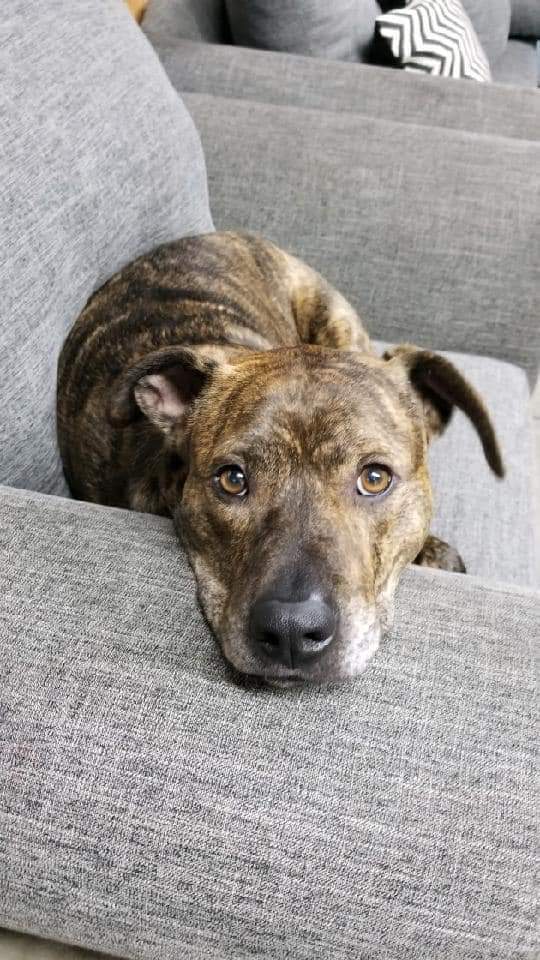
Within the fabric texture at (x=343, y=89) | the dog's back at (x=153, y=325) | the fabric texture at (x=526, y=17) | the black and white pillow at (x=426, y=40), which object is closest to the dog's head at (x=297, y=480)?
the dog's back at (x=153, y=325)

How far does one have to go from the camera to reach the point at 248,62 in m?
2.90

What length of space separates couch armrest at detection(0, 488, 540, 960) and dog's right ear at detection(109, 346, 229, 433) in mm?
563

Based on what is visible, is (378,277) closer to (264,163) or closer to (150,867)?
(264,163)

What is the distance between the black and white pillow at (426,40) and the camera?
3193mm

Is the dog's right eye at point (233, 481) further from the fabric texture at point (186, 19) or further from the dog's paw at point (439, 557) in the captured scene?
the fabric texture at point (186, 19)

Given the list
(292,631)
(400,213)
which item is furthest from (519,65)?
(292,631)

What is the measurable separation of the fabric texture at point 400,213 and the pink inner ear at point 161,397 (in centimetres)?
99

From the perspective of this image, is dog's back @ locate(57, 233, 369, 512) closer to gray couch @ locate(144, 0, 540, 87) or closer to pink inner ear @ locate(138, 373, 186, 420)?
pink inner ear @ locate(138, 373, 186, 420)

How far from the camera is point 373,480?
4.46 ft

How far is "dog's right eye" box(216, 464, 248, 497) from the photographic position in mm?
1352

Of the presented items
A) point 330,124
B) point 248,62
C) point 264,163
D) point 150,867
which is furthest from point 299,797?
point 248,62

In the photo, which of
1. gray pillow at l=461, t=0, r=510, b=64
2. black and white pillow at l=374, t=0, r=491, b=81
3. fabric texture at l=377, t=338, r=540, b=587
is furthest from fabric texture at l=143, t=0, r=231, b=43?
fabric texture at l=377, t=338, r=540, b=587

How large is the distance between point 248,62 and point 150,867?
2.75 meters

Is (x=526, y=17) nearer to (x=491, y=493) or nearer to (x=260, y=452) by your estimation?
(x=491, y=493)
